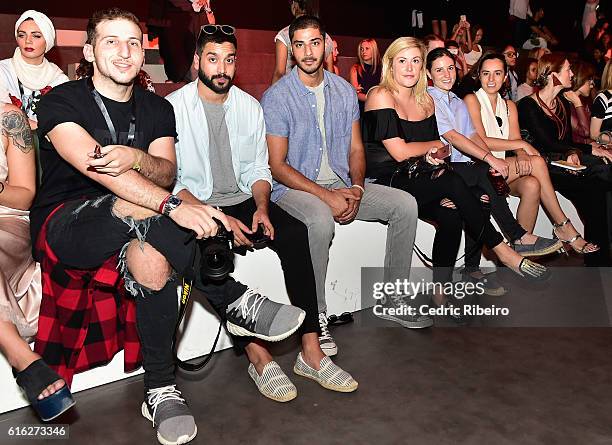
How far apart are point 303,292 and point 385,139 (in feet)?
4.02

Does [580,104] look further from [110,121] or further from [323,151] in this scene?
[110,121]

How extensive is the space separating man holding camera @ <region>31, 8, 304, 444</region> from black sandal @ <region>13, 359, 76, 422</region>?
0.31 m

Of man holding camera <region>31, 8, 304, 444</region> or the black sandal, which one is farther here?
man holding camera <region>31, 8, 304, 444</region>

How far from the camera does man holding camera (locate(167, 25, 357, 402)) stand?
2730mm

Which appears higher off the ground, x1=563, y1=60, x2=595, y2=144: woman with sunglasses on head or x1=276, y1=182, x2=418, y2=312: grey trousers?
x1=563, y1=60, x2=595, y2=144: woman with sunglasses on head

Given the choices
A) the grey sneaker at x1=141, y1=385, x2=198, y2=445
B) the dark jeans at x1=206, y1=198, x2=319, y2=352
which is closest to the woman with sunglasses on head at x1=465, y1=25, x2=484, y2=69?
the dark jeans at x1=206, y1=198, x2=319, y2=352

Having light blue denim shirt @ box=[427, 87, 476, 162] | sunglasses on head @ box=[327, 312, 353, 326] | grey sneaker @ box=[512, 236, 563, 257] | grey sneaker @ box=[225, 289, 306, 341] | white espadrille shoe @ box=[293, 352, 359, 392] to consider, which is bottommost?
sunglasses on head @ box=[327, 312, 353, 326]

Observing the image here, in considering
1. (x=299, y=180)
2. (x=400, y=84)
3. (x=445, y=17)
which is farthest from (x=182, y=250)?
(x=445, y=17)

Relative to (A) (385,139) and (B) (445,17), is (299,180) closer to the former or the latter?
(A) (385,139)

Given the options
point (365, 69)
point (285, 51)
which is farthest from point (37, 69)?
point (365, 69)

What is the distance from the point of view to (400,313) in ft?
11.0

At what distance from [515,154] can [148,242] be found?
271 cm

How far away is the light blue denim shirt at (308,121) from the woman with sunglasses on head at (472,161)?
0.70m

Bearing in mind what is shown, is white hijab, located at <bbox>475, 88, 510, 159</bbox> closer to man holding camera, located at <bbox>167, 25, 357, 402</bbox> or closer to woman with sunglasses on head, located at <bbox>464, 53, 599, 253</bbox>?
woman with sunglasses on head, located at <bbox>464, 53, 599, 253</bbox>
